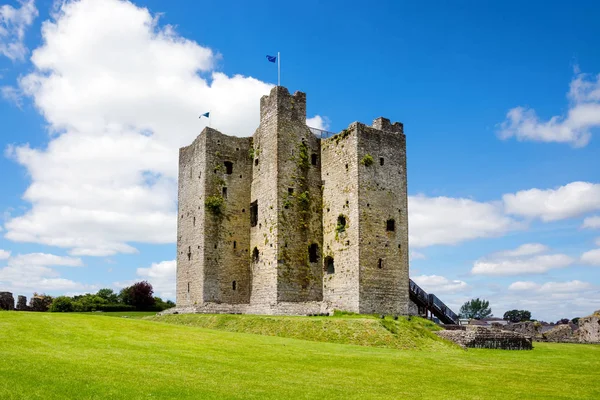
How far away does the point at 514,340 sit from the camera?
28391 millimetres

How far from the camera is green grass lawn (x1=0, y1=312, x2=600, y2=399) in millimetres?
12242

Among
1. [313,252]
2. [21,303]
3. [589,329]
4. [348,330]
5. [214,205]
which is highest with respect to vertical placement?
[214,205]

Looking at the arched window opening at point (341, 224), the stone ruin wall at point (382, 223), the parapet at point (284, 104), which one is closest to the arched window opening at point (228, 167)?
the parapet at point (284, 104)

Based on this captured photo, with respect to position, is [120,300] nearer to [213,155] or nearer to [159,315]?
[159,315]

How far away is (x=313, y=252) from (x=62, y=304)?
23.3 meters

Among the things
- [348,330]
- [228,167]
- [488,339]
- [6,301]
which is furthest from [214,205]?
[488,339]

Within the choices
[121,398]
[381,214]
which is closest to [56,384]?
[121,398]

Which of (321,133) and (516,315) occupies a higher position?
(321,133)

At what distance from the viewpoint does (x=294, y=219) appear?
125 ft

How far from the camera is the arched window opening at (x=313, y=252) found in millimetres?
38250

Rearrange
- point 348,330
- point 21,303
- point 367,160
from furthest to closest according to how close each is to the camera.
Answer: point 21,303
point 367,160
point 348,330

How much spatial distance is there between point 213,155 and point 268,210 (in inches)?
249

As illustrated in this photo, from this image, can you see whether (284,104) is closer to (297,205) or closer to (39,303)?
(297,205)

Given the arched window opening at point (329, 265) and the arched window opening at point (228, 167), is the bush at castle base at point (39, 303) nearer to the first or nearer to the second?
the arched window opening at point (228, 167)
